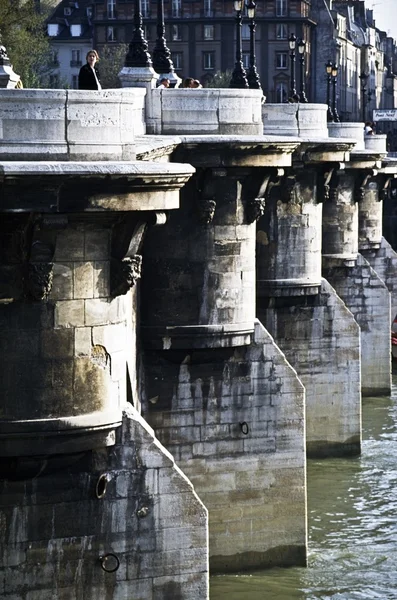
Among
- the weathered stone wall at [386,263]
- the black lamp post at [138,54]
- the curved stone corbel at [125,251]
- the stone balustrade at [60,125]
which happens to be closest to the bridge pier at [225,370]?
the black lamp post at [138,54]

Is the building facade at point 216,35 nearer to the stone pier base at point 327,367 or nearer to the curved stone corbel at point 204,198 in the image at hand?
the stone pier base at point 327,367

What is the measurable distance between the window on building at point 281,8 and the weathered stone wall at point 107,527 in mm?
117095

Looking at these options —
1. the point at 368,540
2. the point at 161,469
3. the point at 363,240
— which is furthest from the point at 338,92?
the point at 161,469

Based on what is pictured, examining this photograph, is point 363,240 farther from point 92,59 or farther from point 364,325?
point 92,59

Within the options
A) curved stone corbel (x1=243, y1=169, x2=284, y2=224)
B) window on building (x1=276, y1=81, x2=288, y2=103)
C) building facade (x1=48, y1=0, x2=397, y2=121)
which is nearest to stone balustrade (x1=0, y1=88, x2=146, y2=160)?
curved stone corbel (x1=243, y1=169, x2=284, y2=224)

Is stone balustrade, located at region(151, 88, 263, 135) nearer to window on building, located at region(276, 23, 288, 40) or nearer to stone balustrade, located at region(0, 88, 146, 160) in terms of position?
stone balustrade, located at region(0, 88, 146, 160)

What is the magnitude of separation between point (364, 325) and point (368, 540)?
60.7 feet

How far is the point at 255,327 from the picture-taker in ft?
88.2

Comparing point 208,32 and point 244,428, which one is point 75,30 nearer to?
point 208,32

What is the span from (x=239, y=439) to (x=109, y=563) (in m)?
8.59

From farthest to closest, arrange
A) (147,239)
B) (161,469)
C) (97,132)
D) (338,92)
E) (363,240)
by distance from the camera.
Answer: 1. (338,92)
2. (363,240)
3. (147,239)
4. (161,469)
5. (97,132)

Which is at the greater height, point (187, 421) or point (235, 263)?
point (235, 263)

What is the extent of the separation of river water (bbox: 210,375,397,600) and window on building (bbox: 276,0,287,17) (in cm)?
9485

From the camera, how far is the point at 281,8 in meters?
134
